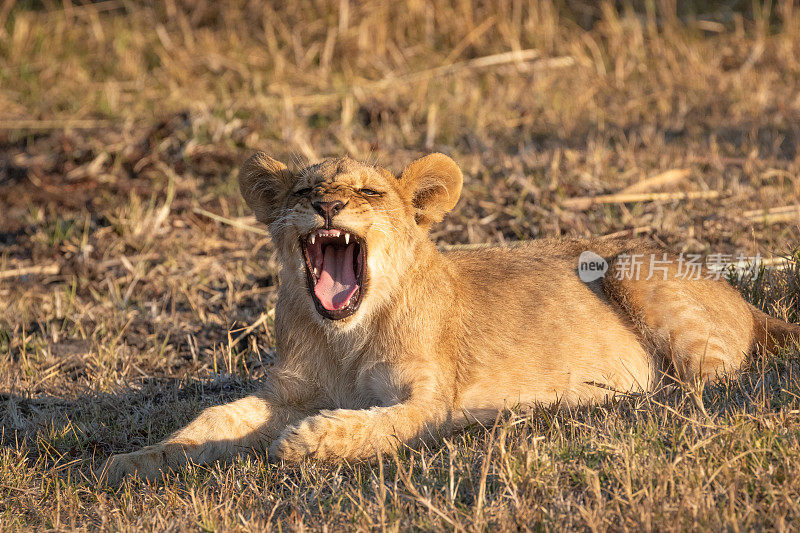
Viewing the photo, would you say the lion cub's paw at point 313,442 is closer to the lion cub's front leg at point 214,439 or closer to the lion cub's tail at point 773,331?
the lion cub's front leg at point 214,439

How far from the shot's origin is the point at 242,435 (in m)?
4.20

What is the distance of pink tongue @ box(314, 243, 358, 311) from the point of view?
13.8 feet

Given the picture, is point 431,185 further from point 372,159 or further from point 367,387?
point 367,387

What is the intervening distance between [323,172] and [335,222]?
1.28 ft

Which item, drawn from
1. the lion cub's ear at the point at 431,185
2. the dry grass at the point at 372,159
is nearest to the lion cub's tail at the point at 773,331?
the dry grass at the point at 372,159

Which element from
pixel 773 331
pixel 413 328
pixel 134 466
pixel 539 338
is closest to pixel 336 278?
pixel 413 328

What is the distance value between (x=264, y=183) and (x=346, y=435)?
134 centimetres

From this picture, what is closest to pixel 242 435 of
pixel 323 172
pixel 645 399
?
pixel 323 172

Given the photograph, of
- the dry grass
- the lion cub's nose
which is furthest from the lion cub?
the dry grass

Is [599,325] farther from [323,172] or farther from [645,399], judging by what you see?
[323,172]

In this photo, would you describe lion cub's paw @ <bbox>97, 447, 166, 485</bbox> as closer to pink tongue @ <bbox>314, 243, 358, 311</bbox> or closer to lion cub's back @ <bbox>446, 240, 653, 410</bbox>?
pink tongue @ <bbox>314, 243, 358, 311</bbox>

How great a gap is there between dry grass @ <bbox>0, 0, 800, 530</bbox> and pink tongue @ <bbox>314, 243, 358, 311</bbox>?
2.48ft

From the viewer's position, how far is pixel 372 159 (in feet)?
16.9

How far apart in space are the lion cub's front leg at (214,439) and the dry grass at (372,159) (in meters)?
0.14
